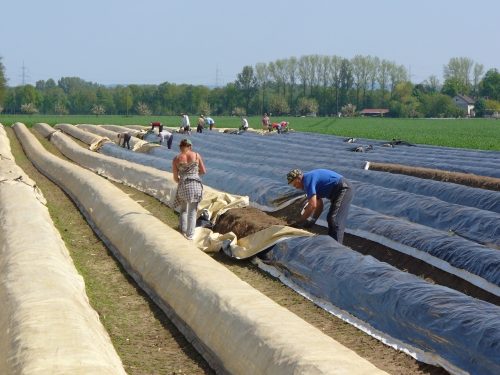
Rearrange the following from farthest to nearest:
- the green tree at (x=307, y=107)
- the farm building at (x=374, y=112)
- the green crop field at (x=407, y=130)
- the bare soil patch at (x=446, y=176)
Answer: the farm building at (x=374, y=112) → the green tree at (x=307, y=107) → the green crop field at (x=407, y=130) → the bare soil patch at (x=446, y=176)

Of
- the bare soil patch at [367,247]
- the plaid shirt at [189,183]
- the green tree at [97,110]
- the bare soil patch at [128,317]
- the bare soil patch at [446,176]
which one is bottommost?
the green tree at [97,110]

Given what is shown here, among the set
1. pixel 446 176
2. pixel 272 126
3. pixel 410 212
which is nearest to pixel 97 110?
pixel 272 126

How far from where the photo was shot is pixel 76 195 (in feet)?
54.2

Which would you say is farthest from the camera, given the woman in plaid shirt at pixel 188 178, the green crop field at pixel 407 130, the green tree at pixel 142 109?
the green tree at pixel 142 109

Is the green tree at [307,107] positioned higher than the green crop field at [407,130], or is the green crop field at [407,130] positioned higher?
the green tree at [307,107]

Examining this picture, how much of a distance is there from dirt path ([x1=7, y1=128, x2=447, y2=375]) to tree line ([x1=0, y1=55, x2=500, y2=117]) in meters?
107

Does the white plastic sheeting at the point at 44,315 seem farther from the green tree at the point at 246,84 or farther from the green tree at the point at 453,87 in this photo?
the green tree at the point at 453,87

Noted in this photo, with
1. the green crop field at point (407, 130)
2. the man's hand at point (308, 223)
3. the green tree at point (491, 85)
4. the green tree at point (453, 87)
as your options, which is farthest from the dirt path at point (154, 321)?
the green tree at point (491, 85)

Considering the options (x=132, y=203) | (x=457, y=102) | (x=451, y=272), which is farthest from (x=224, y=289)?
(x=457, y=102)

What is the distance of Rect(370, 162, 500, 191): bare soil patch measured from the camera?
14992 millimetres

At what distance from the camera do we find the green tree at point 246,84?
410 ft

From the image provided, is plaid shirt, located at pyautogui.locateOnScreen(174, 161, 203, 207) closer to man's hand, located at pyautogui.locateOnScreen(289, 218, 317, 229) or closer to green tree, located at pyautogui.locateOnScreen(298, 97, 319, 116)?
man's hand, located at pyautogui.locateOnScreen(289, 218, 317, 229)

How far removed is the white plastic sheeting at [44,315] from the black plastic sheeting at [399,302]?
2748 millimetres

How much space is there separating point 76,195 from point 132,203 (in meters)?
4.17
